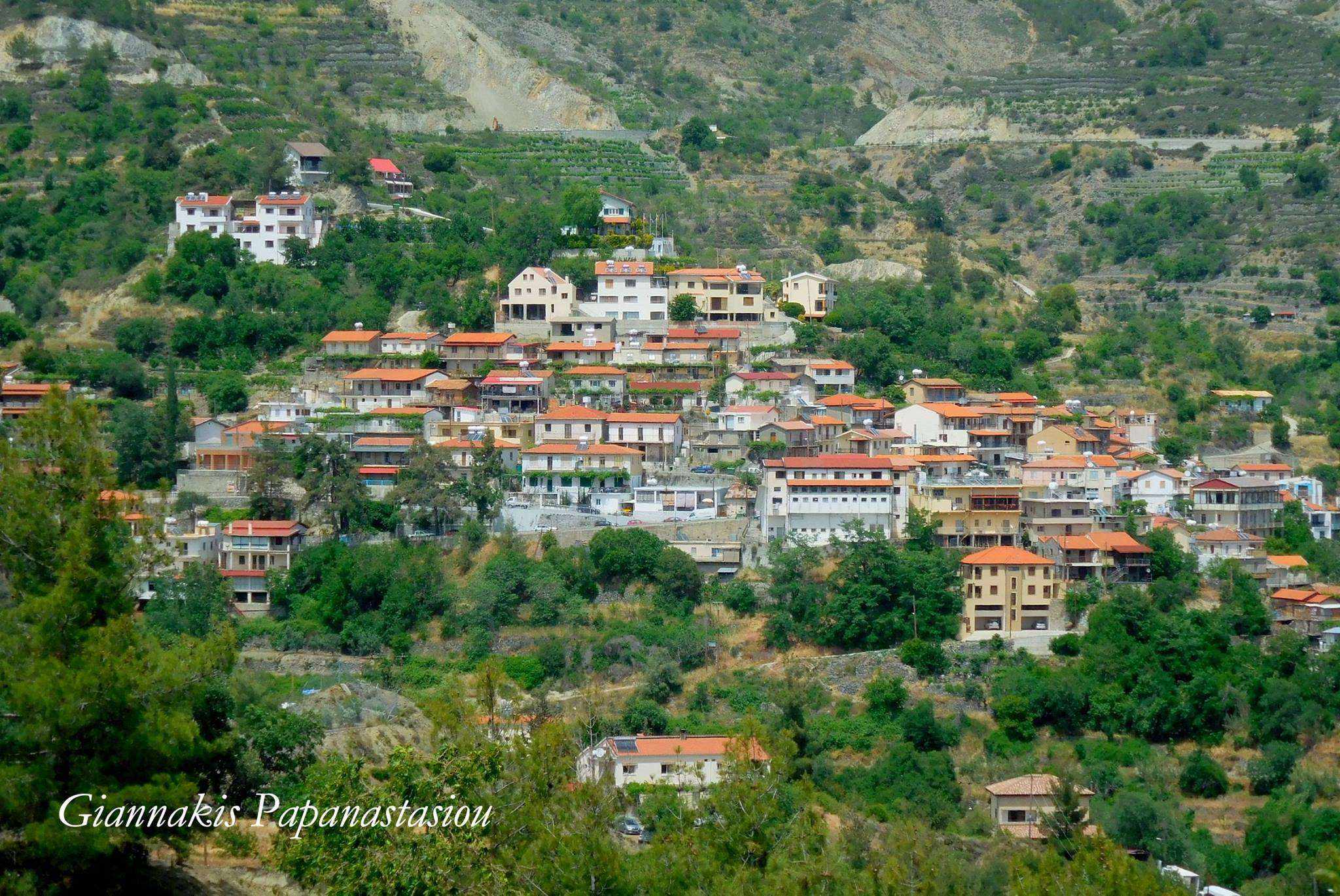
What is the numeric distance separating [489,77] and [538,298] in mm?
29822

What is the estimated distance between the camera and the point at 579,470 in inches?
1897

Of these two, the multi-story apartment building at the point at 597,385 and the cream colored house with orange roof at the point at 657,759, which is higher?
the multi-story apartment building at the point at 597,385

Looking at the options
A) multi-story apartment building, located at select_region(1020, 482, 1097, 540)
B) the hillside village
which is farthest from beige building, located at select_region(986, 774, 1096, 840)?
multi-story apartment building, located at select_region(1020, 482, 1097, 540)

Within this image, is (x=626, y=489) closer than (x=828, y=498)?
No

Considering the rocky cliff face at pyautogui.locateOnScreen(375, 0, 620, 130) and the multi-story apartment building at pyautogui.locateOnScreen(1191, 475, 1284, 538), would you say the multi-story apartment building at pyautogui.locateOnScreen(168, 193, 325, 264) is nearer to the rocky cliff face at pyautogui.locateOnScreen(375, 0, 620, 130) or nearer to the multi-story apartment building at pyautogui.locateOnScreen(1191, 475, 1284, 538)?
the rocky cliff face at pyautogui.locateOnScreen(375, 0, 620, 130)

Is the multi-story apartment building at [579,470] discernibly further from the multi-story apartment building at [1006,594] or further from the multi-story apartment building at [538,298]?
the multi-story apartment building at [538,298]

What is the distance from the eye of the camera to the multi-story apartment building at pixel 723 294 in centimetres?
5753

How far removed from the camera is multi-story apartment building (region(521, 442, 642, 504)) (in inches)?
1890

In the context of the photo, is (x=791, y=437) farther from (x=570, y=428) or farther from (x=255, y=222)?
(x=255, y=222)

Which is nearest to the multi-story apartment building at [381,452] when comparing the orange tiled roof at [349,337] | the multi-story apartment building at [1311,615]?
the orange tiled roof at [349,337]

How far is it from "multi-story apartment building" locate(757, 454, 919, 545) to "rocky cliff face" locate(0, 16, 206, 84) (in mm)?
36194

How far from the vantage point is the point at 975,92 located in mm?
92812

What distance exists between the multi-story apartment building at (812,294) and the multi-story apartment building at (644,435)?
435 inches

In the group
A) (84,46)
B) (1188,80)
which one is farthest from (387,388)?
(1188,80)
